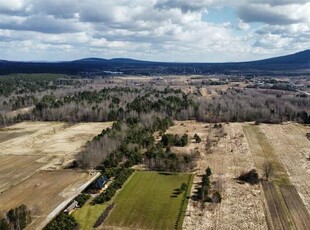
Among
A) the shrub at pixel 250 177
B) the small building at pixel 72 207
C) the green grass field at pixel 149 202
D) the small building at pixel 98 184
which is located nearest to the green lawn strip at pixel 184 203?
the green grass field at pixel 149 202

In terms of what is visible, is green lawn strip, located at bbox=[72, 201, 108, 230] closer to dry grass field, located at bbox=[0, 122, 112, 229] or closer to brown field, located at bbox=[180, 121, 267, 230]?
dry grass field, located at bbox=[0, 122, 112, 229]

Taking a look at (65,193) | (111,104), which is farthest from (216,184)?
(111,104)

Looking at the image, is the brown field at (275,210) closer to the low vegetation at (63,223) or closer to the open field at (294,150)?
the open field at (294,150)

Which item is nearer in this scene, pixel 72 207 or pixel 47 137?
pixel 72 207

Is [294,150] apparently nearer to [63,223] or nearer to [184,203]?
[184,203]

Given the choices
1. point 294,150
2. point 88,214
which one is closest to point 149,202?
point 88,214

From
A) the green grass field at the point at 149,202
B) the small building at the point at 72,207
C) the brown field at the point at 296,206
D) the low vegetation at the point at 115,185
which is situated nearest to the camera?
the brown field at the point at 296,206
